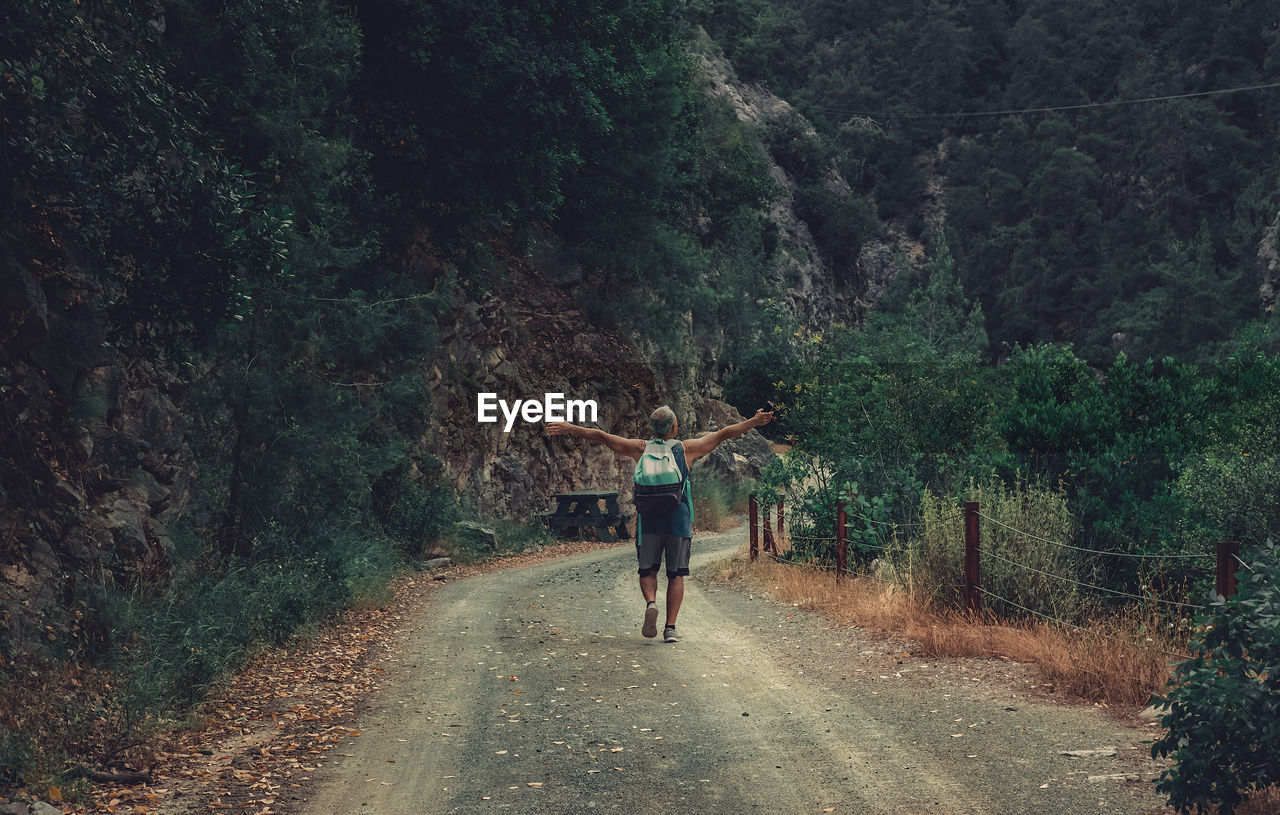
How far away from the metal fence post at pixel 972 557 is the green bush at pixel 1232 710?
528 centimetres

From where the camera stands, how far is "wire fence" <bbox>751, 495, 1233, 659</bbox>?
26.7 feet

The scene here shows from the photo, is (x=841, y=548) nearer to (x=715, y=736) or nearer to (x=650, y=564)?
(x=650, y=564)

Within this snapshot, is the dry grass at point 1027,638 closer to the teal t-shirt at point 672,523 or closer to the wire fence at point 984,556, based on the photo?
the wire fence at point 984,556

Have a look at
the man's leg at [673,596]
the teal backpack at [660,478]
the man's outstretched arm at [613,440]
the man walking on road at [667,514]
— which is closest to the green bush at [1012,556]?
the man's leg at [673,596]

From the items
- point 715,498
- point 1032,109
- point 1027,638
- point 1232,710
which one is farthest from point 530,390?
point 1032,109

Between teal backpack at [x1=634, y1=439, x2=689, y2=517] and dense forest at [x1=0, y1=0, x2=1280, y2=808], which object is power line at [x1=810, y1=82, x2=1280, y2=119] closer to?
dense forest at [x1=0, y1=0, x2=1280, y2=808]

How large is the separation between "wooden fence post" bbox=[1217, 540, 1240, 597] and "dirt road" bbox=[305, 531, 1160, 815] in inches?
42.9

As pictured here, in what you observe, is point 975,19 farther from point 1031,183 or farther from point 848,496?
point 848,496

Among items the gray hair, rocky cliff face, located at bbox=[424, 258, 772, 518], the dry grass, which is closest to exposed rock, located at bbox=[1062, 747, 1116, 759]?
the dry grass

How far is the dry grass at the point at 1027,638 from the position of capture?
8.03m

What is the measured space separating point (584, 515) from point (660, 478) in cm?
1732

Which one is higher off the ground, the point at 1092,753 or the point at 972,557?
the point at 972,557

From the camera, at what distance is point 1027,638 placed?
31.6 feet

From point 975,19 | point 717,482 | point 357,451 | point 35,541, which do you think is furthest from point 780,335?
point 975,19
